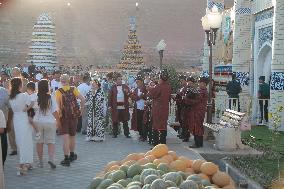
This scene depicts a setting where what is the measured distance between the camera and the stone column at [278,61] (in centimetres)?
1491

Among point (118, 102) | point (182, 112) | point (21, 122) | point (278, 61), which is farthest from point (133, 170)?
point (278, 61)

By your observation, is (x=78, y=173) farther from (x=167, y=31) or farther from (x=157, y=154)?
(x=167, y=31)

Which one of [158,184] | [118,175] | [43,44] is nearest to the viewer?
[158,184]

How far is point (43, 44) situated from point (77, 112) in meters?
41.4

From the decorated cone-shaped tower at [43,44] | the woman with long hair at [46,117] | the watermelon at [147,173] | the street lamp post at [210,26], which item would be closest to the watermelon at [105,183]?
the watermelon at [147,173]

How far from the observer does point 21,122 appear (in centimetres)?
873

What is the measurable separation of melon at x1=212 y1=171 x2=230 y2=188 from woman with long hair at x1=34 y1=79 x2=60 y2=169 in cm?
427

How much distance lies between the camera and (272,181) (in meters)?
7.91

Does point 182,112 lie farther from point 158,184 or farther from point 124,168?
point 158,184

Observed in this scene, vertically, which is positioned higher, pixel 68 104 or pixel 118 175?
pixel 68 104

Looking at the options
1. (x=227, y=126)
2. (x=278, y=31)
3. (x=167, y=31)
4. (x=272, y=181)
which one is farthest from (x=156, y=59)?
(x=272, y=181)

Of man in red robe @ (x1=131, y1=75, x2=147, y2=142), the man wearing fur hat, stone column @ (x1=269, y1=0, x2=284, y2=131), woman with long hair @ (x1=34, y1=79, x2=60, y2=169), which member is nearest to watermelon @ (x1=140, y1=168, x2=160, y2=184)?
woman with long hair @ (x1=34, y1=79, x2=60, y2=169)

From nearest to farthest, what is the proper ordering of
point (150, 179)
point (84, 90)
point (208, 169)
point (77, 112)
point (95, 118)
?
1. point (150, 179)
2. point (208, 169)
3. point (77, 112)
4. point (95, 118)
5. point (84, 90)

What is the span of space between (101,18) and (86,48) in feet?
16.7
